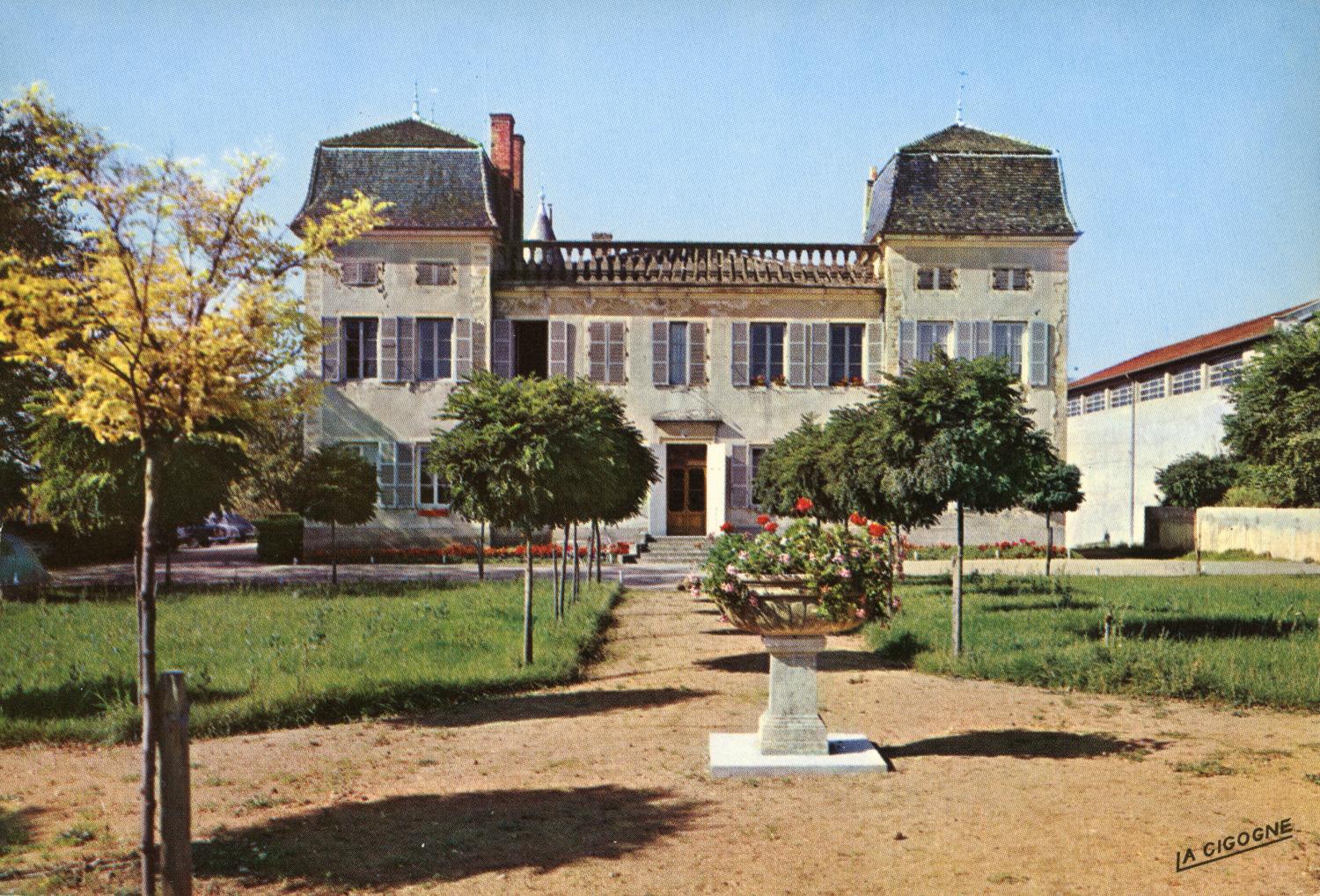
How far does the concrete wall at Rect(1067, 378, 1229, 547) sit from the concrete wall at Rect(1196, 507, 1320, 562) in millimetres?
3002

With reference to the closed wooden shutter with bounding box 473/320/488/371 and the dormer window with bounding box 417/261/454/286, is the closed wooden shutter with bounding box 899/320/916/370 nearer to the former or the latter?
the closed wooden shutter with bounding box 473/320/488/371

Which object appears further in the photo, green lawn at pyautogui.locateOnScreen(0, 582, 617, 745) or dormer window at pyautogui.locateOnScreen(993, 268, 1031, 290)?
dormer window at pyautogui.locateOnScreen(993, 268, 1031, 290)

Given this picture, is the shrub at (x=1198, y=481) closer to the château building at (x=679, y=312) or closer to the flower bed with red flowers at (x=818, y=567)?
the château building at (x=679, y=312)

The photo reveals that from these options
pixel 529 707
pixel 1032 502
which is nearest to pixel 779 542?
pixel 529 707

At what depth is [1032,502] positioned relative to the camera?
25609mm

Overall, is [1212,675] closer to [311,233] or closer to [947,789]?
[947,789]

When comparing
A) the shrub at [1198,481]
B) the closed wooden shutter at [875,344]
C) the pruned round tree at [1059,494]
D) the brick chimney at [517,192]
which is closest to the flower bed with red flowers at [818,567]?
the pruned round tree at [1059,494]

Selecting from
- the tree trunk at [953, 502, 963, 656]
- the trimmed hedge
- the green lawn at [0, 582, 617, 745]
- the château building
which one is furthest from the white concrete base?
the trimmed hedge

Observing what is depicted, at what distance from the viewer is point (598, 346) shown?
2923 cm

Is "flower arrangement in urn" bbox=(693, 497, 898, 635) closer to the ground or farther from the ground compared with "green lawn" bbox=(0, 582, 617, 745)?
farther from the ground

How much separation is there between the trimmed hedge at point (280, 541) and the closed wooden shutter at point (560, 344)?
25.1 ft

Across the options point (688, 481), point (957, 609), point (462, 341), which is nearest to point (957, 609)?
point (957, 609)

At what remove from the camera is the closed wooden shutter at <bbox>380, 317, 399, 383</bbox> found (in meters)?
28.7

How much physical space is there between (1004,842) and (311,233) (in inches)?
193
